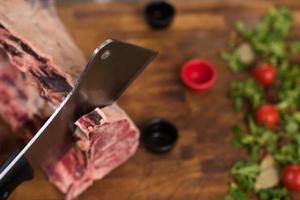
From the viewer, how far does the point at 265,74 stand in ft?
7.52

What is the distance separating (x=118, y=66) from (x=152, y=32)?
88 cm

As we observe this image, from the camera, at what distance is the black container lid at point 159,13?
2492mm

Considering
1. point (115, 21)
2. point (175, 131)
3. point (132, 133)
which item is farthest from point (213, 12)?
point (132, 133)

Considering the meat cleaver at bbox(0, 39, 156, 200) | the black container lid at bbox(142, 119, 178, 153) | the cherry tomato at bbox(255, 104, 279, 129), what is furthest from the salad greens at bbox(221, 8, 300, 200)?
the meat cleaver at bbox(0, 39, 156, 200)

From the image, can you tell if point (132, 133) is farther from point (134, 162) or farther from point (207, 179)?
point (207, 179)

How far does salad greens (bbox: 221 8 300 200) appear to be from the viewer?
2.05m

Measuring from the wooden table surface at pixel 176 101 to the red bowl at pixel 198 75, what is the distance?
0.05 metres

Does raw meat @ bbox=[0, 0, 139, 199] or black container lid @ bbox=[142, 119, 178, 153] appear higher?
raw meat @ bbox=[0, 0, 139, 199]

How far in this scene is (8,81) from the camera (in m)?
1.99

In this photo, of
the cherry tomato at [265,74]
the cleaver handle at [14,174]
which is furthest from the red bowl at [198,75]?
the cleaver handle at [14,174]

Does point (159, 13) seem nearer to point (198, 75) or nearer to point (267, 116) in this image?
point (198, 75)

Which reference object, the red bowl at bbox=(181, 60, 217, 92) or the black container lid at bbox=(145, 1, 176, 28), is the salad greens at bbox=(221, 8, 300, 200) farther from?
the black container lid at bbox=(145, 1, 176, 28)

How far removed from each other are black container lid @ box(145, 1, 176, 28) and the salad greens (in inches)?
14.6

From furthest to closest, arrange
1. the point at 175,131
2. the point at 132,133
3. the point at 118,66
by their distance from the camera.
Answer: the point at 175,131
the point at 132,133
the point at 118,66
